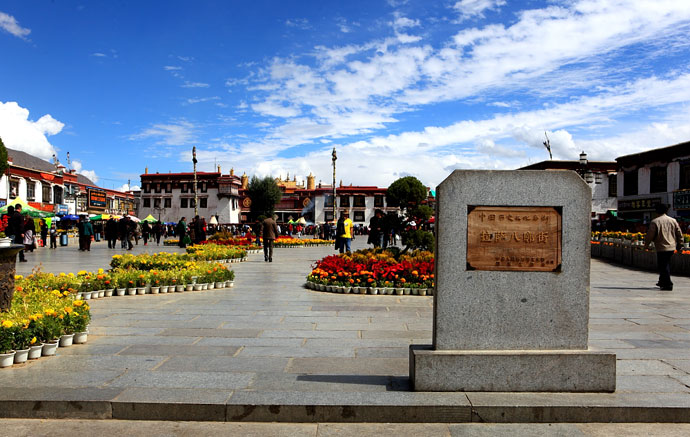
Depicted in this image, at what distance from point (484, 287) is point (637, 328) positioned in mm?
3744

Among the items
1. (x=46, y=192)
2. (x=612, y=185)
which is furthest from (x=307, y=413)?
(x=46, y=192)

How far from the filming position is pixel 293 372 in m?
4.59

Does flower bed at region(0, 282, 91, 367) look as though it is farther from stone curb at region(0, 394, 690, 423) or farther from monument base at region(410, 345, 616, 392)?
monument base at region(410, 345, 616, 392)

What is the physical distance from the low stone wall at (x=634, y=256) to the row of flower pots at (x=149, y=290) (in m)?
11.8

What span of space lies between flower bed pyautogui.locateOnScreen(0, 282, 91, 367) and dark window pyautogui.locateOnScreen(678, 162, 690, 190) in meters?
36.1

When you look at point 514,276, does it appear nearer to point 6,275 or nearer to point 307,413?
point 307,413

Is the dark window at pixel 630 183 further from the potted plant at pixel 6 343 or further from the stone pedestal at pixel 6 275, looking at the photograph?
the potted plant at pixel 6 343

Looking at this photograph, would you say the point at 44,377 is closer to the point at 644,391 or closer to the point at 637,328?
the point at 644,391

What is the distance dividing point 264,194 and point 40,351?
67182 mm

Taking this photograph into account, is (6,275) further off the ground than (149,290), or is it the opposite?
(6,275)

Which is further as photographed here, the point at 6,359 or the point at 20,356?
the point at 20,356

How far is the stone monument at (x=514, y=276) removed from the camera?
13.6 ft

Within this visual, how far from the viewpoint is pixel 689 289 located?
1100 cm

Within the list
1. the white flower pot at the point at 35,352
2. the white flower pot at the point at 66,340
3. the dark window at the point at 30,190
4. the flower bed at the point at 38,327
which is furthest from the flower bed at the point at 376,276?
the dark window at the point at 30,190
